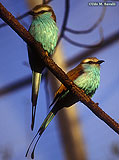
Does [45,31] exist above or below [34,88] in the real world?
above

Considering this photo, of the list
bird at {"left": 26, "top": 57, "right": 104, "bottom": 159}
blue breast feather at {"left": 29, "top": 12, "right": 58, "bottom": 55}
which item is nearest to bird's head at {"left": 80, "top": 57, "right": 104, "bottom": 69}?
bird at {"left": 26, "top": 57, "right": 104, "bottom": 159}

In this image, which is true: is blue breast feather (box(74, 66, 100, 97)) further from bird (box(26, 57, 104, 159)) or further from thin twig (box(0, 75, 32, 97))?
thin twig (box(0, 75, 32, 97))

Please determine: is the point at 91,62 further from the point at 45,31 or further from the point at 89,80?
the point at 45,31

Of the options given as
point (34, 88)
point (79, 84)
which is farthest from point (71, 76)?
point (34, 88)

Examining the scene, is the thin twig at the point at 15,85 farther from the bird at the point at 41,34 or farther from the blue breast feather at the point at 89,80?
the blue breast feather at the point at 89,80

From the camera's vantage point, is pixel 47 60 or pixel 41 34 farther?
pixel 41 34

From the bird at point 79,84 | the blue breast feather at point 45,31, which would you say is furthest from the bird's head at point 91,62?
the blue breast feather at point 45,31
